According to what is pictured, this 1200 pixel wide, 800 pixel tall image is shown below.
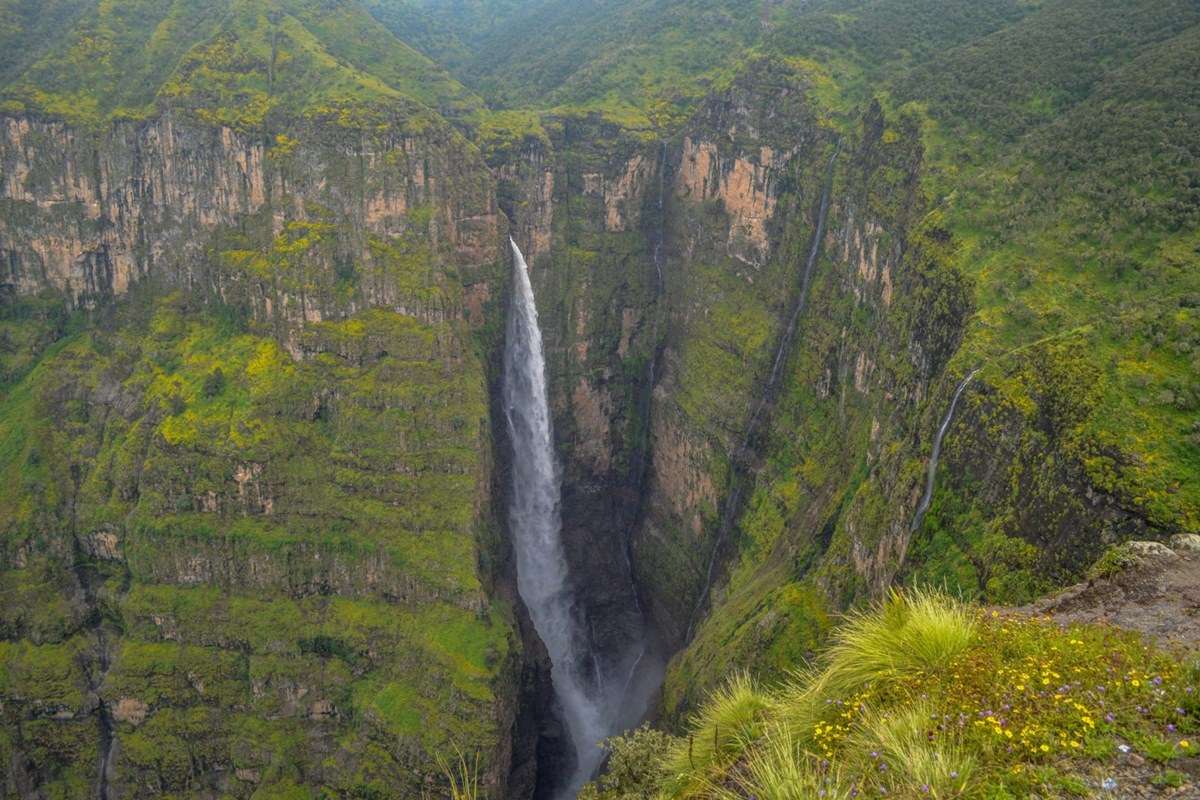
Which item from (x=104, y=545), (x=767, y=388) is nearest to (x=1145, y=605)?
(x=767, y=388)

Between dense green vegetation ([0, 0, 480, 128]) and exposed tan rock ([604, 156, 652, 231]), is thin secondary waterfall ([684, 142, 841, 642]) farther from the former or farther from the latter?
dense green vegetation ([0, 0, 480, 128])

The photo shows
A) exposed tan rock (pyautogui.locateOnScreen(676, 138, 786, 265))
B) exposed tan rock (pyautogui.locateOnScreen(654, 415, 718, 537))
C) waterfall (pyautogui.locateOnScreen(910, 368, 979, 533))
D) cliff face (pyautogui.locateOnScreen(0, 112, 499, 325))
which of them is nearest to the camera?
waterfall (pyautogui.locateOnScreen(910, 368, 979, 533))

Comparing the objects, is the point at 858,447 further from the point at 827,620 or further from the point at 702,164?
the point at 702,164

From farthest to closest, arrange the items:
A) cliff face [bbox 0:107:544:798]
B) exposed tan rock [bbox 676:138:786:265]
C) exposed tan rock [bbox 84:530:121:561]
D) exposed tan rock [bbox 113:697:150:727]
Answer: exposed tan rock [bbox 676:138:786:265], exposed tan rock [bbox 84:530:121:561], exposed tan rock [bbox 113:697:150:727], cliff face [bbox 0:107:544:798]

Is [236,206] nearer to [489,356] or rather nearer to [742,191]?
[489,356]

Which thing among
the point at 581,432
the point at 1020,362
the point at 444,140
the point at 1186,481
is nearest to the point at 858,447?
the point at 1020,362

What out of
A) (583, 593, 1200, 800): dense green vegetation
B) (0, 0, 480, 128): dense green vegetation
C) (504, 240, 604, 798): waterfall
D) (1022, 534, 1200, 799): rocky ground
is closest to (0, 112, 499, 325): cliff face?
(0, 0, 480, 128): dense green vegetation

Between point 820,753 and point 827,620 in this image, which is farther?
point 827,620
